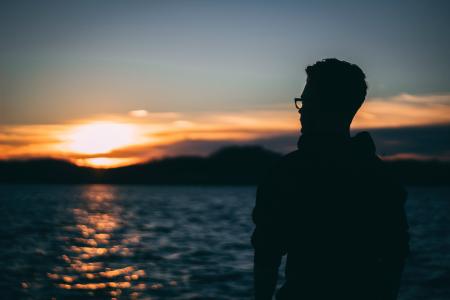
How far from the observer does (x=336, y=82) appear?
2.42m

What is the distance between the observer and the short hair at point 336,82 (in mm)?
2426

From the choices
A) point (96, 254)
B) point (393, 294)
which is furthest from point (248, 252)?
point (393, 294)

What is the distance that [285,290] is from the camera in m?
2.51

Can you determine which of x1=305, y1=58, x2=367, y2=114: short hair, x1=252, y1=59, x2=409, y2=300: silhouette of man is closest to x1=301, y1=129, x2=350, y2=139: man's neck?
x1=252, y1=59, x2=409, y2=300: silhouette of man

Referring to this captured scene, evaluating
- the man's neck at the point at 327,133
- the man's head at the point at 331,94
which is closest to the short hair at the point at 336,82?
the man's head at the point at 331,94

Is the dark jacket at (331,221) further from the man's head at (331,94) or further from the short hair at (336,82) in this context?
the short hair at (336,82)

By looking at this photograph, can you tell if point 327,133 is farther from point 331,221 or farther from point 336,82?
point 331,221

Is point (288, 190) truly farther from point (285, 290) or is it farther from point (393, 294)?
point (393, 294)

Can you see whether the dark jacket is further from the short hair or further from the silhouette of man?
the short hair

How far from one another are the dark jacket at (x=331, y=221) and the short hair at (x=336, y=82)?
196 mm

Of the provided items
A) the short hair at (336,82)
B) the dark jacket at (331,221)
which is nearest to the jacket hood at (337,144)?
the dark jacket at (331,221)

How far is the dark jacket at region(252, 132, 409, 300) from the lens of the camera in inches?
93.3

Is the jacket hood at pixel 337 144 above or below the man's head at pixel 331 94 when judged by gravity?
below

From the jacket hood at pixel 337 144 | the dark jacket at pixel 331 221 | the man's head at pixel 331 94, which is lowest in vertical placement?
the dark jacket at pixel 331 221
